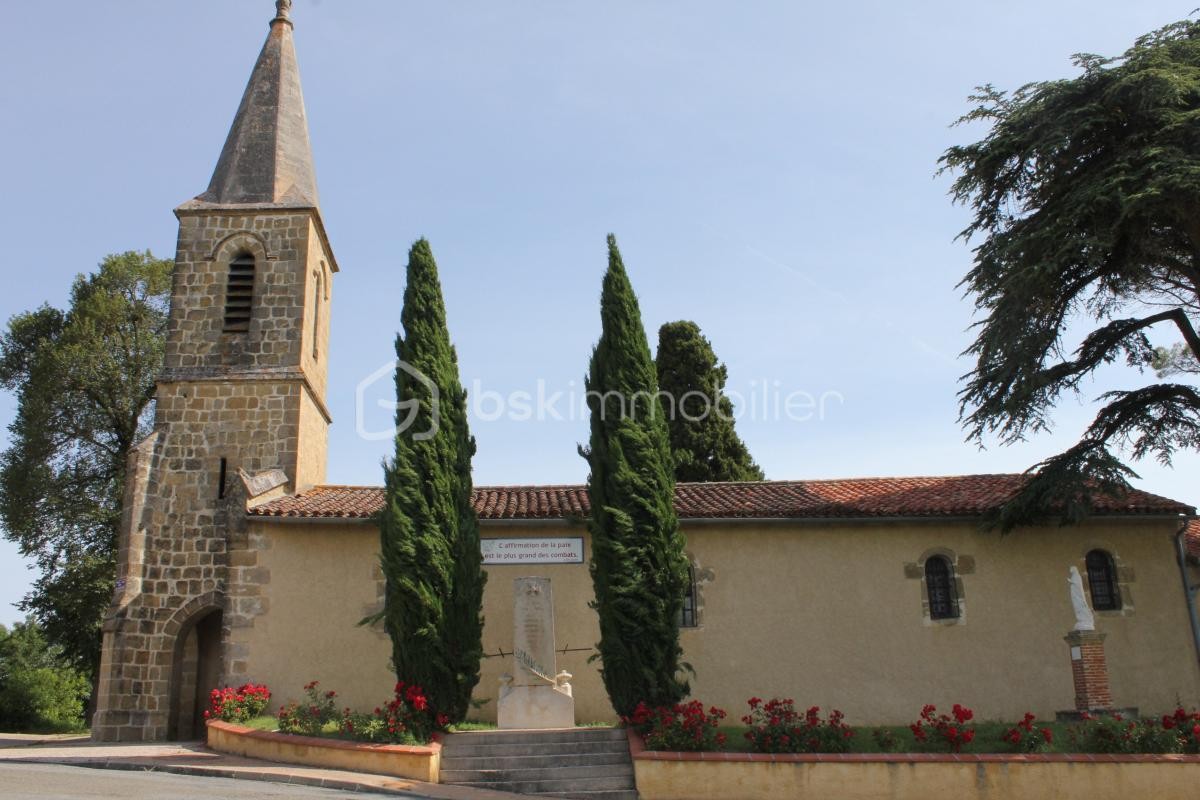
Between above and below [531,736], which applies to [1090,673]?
above

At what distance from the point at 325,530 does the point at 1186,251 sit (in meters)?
15.9

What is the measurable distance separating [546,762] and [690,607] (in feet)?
15.6

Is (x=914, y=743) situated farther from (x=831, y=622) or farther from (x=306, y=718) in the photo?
(x=306, y=718)

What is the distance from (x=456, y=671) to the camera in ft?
46.1

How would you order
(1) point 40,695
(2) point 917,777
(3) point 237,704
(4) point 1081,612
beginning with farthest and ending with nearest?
(1) point 40,695 → (3) point 237,704 → (4) point 1081,612 → (2) point 917,777

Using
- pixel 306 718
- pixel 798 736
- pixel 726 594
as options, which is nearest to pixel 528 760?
pixel 306 718

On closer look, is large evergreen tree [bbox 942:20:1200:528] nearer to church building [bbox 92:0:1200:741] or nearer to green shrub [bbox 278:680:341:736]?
church building [bbox 92:0:1200:741]

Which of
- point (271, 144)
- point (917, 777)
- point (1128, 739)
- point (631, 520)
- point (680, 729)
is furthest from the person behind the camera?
point (271, 144)

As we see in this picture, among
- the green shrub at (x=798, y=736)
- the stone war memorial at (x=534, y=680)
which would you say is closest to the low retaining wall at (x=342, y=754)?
the stone war memorial at (x=534, y=680)

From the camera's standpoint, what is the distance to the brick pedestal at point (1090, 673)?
47.7 ft

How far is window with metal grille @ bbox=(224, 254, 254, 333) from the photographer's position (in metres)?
19.2

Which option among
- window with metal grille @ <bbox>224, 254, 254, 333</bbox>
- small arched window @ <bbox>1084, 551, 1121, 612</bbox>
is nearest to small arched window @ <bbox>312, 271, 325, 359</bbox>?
window with metal grille @ <bbox>224, 254, 254, 333</bbox>

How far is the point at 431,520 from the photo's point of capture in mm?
14594

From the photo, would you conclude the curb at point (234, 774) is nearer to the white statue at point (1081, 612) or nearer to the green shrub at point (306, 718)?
the green shrub at point (306, 718)
